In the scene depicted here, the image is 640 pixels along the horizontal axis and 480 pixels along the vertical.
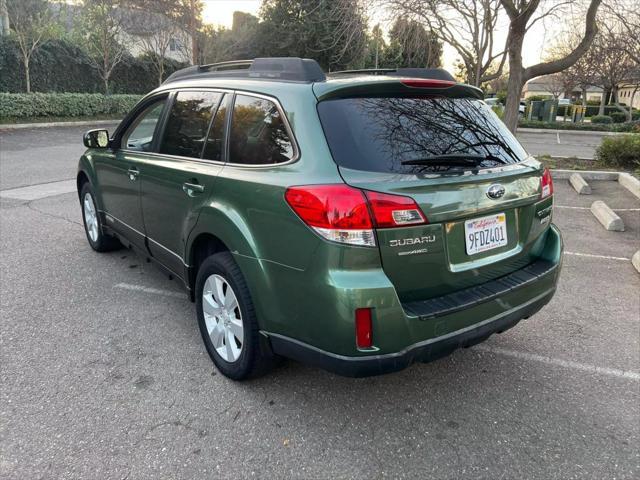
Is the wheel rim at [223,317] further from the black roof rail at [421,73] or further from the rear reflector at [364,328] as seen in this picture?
the black roof rail at [421,73]

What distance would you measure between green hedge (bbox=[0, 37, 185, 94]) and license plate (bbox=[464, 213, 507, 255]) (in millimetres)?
22564

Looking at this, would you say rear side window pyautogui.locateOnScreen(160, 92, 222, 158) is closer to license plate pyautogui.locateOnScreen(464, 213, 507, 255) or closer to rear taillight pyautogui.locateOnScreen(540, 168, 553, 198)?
license plate pyautogui.locateOnScreen(464, 213, 507, 255)

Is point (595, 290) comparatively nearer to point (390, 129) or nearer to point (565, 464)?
point (565, 464)

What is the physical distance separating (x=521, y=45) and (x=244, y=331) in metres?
11.7

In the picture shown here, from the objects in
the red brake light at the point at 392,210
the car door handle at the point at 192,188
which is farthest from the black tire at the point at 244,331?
the red brake light at the point at 392,210

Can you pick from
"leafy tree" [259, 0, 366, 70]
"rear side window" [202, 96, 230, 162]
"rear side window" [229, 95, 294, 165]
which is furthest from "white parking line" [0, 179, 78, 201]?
"leafy tree" [259, 0, 366, 70]

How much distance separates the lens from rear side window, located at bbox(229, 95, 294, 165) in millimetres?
2566

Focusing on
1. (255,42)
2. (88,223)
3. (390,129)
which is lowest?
(88,223)

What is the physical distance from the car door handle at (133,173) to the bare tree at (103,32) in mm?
21724

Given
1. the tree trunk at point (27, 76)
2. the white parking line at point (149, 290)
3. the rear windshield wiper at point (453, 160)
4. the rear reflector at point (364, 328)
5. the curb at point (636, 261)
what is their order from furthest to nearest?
1. the tree trunk at point (27, 76)
2. the curb at point (636, 261)
3. the white parking line at point (149, 290)
4. the rear windshield wiper at point (453, 160)
5. the rear reflector at point (364, 328)

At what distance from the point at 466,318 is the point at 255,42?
3178cm

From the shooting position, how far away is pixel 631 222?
A: 6.87 meters

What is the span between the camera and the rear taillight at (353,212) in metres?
2.20

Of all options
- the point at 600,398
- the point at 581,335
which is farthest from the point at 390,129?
the point at 581,335
